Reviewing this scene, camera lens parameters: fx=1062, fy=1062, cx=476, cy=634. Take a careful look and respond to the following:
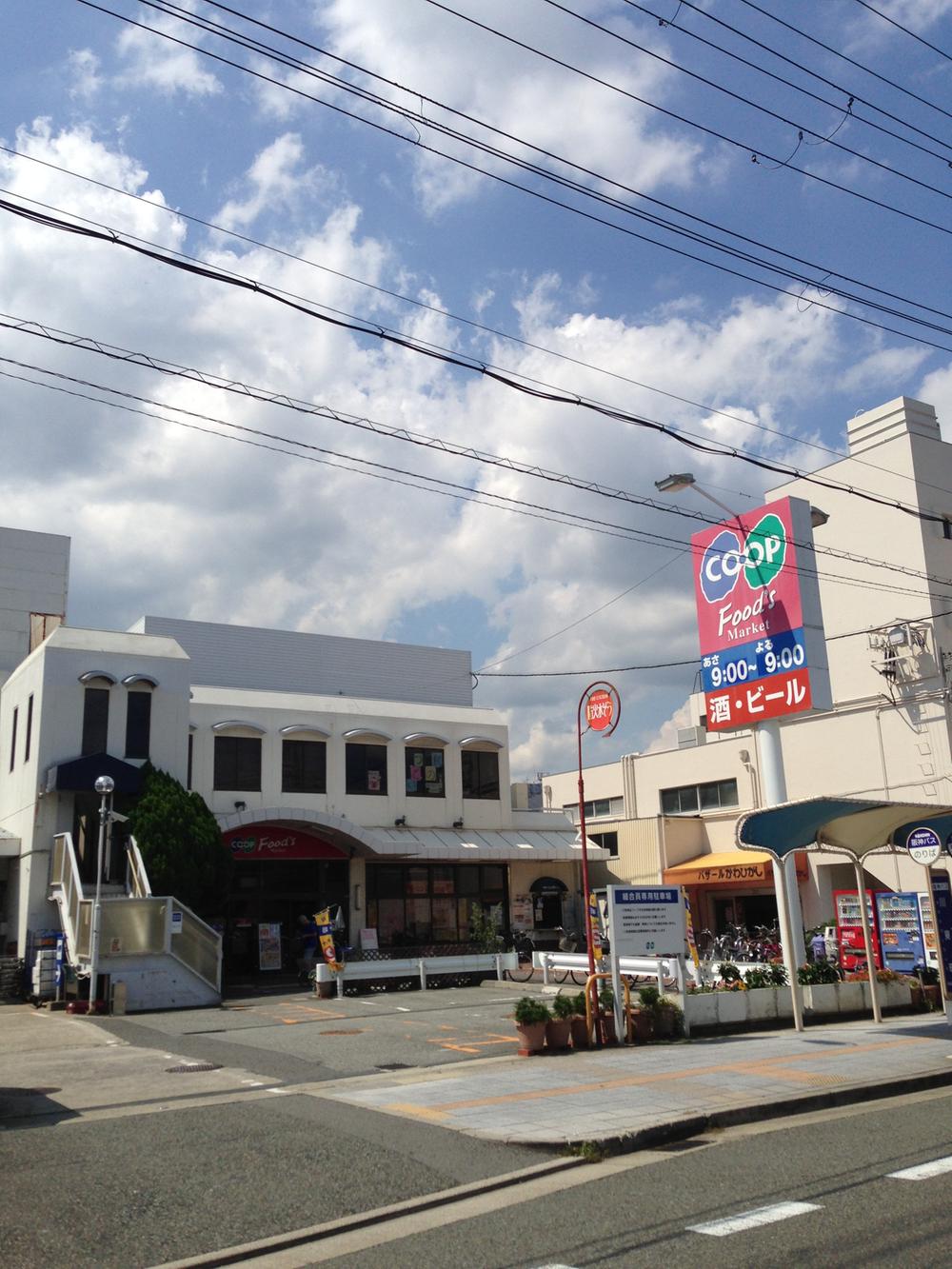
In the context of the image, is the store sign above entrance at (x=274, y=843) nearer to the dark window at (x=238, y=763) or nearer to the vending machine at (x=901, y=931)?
the dark window at (x=238, y=763)

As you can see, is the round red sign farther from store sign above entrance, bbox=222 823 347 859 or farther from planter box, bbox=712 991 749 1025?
store sign above entrance, bbox=222 823 347 859

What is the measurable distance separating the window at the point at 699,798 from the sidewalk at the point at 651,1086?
69.3 ft

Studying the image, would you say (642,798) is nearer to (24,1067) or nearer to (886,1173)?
(24,1067)

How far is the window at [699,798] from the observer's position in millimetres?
36531

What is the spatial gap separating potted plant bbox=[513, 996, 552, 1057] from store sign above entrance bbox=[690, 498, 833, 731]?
27.9 feet

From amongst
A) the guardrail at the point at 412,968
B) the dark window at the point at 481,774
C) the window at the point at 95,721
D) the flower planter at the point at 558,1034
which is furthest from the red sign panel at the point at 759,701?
the window at the point at 95,721

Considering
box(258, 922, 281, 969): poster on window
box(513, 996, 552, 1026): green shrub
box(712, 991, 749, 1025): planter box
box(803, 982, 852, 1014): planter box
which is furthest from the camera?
box(258, 922, 281, 969): poster on window

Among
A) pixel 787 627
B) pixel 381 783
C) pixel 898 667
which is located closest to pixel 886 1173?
pixel 787 627

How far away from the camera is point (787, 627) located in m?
20.3

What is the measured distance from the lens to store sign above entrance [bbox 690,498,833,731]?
65.7 ft

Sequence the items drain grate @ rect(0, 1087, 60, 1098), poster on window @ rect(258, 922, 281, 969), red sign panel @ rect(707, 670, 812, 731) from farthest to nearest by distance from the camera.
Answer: poster on window @ rect(258, 922, 281, 969), red sign panel @ rect(707, 670, 812, 731), drain grate @ rect(0, 1087, 60, 1098)

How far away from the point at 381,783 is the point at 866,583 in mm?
16534

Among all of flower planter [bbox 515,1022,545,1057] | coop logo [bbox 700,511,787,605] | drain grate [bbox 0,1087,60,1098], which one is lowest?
drain grate [bbox 0,1087,60,1098]

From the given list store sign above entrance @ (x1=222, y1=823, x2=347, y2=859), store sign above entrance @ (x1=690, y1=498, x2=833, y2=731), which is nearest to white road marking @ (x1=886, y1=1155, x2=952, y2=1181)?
store sign above entrance @ (x1=690, y1=498, x2=833, y2=731)
